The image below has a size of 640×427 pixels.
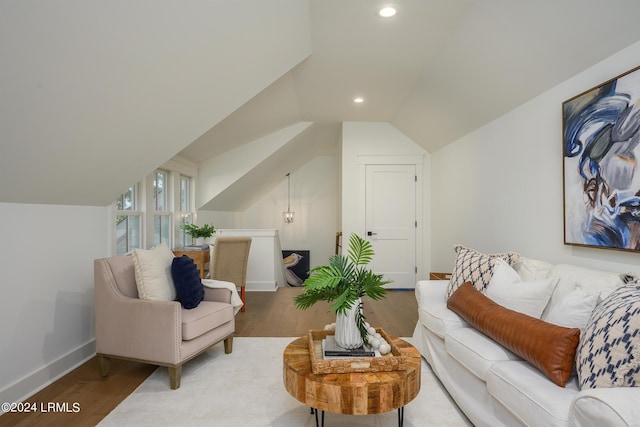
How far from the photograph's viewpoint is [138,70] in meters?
2.10

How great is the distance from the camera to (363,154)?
18.4ft

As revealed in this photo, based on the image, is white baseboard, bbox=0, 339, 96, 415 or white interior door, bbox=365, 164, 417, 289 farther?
white interior door, bbox=365, 164, 417, 289

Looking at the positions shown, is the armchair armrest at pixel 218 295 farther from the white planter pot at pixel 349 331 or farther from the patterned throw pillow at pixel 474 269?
the patterned throw pillow at pixel 474 269

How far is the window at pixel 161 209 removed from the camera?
4.62 metres

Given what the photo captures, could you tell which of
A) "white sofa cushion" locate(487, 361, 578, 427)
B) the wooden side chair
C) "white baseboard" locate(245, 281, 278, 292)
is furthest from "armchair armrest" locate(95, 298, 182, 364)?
"white baseboard" locate(245, 281, 278, 292)

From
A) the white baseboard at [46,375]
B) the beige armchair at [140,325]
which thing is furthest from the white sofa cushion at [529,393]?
the white baseboard at [46,375]

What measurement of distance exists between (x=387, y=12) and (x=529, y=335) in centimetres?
233

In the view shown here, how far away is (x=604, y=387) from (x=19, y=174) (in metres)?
3.01

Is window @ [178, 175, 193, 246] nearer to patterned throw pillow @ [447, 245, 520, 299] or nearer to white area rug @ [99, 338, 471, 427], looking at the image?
white area rug @ [99, 338, 471, 427]

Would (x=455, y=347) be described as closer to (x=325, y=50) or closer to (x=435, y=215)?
(x=325, y=50)

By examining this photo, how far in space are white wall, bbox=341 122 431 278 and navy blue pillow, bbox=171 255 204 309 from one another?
312 cm

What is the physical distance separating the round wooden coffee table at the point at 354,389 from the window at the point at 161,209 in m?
3.55

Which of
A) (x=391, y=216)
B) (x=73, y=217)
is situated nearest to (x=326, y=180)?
(x=391, y=216)

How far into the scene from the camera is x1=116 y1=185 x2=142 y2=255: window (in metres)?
3.79
